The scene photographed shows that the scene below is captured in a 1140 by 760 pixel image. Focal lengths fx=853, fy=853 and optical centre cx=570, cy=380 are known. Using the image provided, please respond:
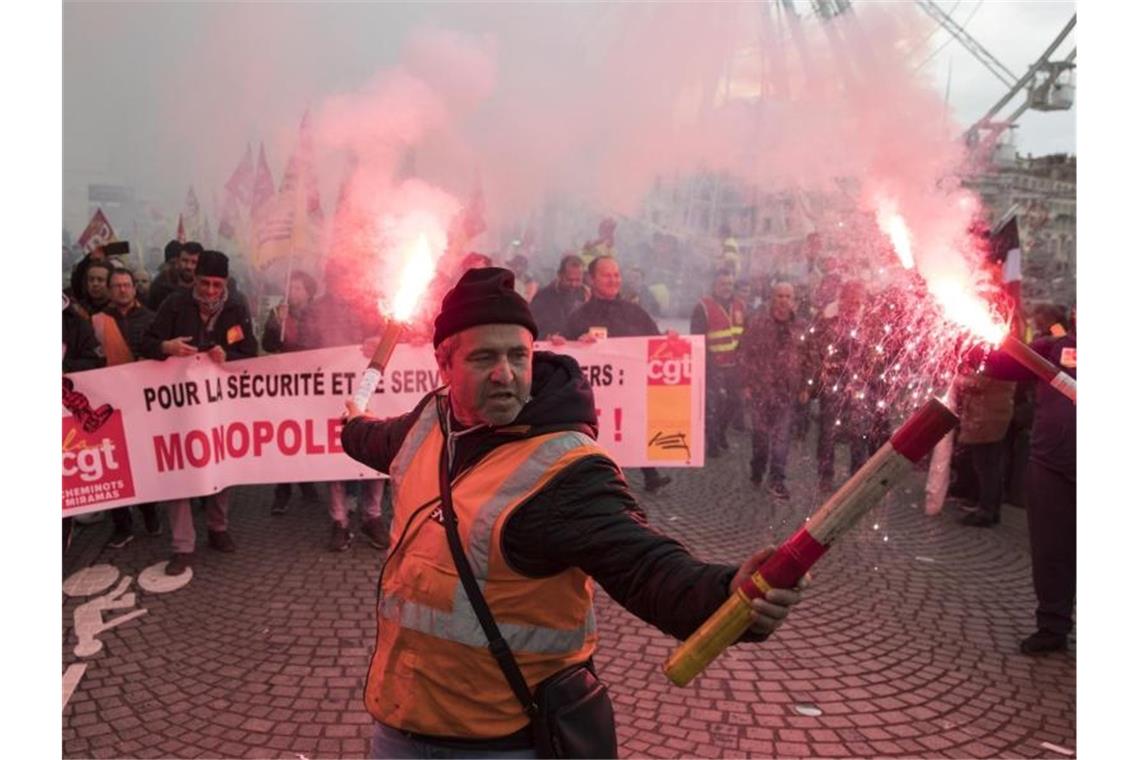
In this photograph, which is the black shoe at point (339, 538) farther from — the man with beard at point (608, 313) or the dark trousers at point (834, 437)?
the dark trousers at point (834, 437)

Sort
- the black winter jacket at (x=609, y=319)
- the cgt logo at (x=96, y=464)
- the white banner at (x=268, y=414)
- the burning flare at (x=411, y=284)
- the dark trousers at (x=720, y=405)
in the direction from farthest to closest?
1. the dark trousers at (x=720, y=405)
2. the black winter jacket at (x=609, y=319)
3. the white banner at (x=268, y=414)
4. the cgt logo at (x=96, y=464)
5. the burning flare at (x=411, y=284)

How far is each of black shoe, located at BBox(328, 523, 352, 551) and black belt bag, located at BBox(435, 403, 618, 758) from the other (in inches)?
164

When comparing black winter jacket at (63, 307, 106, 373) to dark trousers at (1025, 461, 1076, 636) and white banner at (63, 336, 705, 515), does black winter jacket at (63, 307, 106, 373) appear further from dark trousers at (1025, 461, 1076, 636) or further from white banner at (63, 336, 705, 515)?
dark trousers at (1025, 461, 1076, 636)

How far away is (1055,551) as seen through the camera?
482 cm

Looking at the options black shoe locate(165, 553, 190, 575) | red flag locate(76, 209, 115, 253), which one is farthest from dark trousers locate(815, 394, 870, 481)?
red flag locate(76, 209, 115, 253)

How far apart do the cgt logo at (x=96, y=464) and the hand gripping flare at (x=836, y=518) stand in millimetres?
4933

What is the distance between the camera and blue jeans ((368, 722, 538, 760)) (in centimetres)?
202

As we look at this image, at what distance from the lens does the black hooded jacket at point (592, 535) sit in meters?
1.74

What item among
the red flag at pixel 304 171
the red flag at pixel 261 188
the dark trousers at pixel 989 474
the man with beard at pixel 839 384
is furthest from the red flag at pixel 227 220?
the dark trousers at pixel 989 474

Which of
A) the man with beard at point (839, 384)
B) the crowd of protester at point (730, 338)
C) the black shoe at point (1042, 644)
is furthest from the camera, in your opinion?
the man with beard at point (839, 384)

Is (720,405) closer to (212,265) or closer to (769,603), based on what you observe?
(212,265)

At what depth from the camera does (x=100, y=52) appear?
5906 millimetres

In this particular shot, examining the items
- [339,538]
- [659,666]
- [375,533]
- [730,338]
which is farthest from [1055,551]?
[339,538]

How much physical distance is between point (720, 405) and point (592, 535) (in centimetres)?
677
